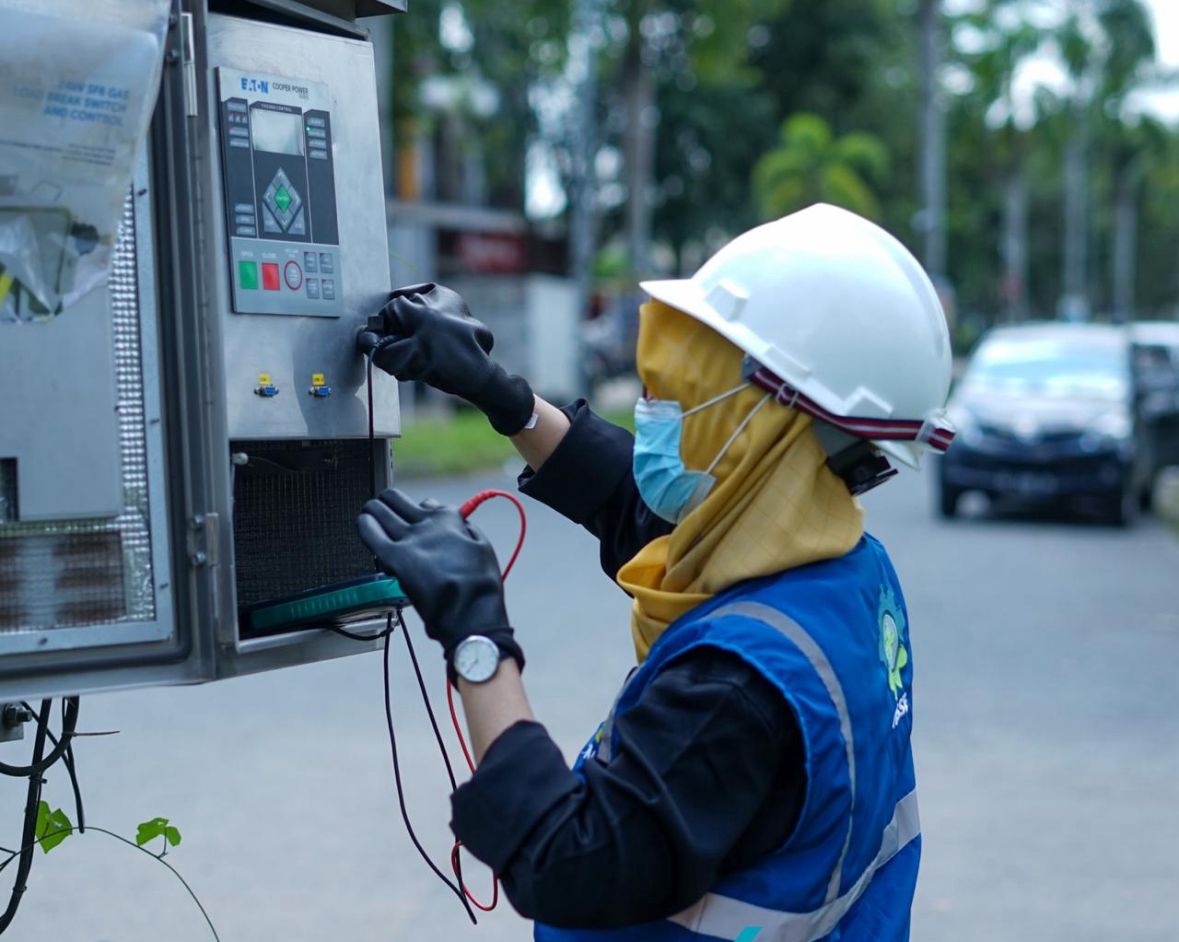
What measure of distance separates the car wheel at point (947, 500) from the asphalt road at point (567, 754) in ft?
14.7

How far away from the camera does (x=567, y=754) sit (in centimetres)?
598

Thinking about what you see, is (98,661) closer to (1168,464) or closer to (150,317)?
(150,317)

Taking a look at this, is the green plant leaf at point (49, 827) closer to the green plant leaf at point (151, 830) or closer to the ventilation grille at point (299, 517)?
the green plant leaf at point (151, 830)

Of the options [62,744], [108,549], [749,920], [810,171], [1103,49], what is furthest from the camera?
[1103,49]

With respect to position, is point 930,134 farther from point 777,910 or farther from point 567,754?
point 777,910

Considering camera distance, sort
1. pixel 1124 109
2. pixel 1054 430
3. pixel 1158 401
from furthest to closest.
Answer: pixel 1124 109 → pixel 1158 401 → pixel 1054 430

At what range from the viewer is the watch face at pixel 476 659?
1814mm

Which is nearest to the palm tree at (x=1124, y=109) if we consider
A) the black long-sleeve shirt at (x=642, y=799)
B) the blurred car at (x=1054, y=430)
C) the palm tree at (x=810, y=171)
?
the palm tree at (x=810, y=171)

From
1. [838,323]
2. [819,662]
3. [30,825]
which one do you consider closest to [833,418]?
[838,323]

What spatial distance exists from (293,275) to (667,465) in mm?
595

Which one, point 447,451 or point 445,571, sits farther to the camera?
point 447,451

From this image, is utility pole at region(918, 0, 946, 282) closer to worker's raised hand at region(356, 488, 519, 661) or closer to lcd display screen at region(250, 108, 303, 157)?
lcd display screen at region(250, 108, 303, 157)

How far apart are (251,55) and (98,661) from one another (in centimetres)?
82

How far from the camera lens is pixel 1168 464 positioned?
15023mm
